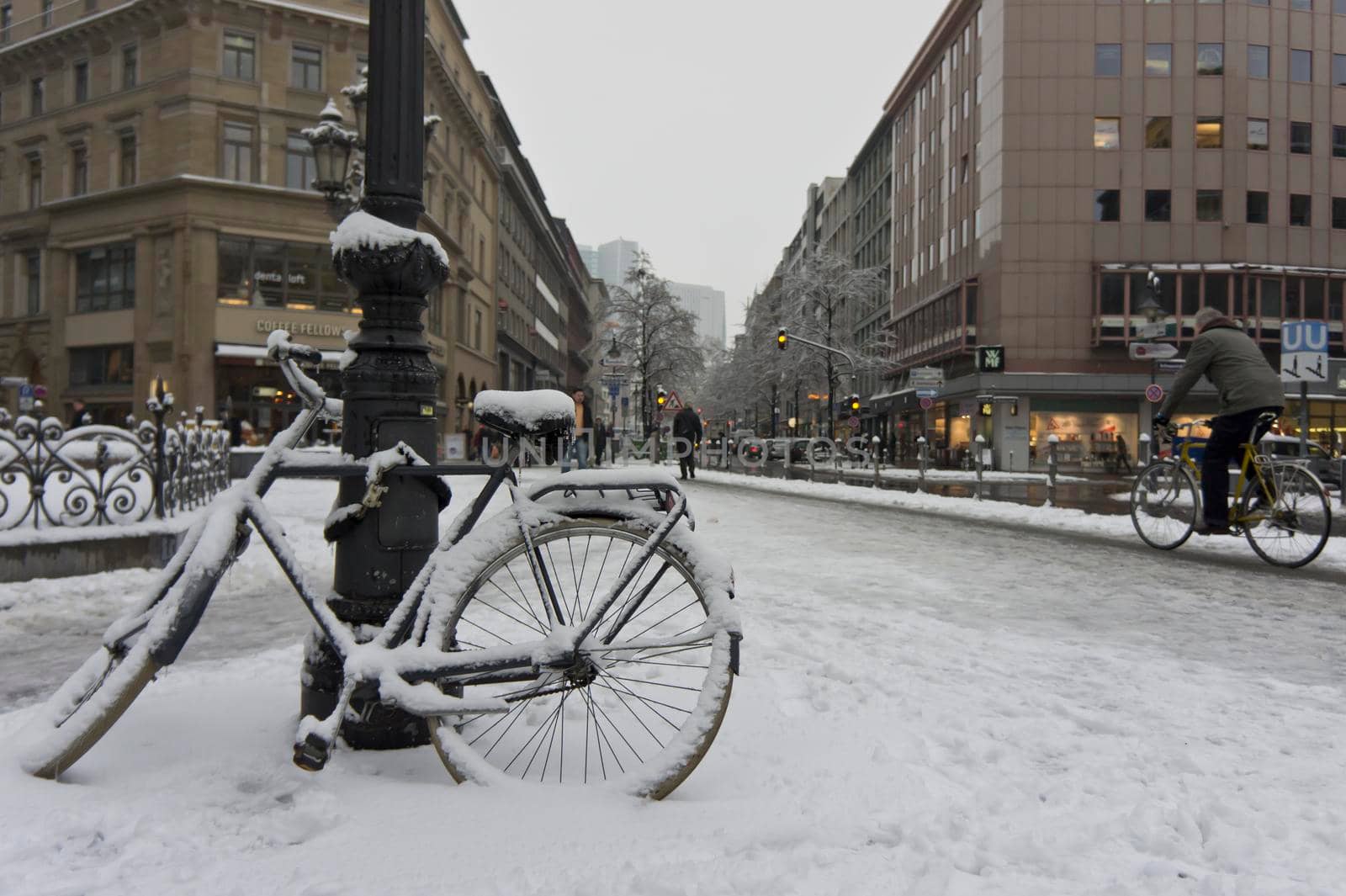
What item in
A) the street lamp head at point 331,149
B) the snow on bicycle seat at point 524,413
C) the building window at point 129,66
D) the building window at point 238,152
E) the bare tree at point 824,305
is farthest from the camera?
the bare tree at point 824,305

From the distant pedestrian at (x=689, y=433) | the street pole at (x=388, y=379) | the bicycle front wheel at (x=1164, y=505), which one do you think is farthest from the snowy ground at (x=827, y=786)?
the distant pedestrian at (x=689, y=433)

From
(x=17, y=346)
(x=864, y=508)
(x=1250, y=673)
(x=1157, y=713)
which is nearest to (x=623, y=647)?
(x=1157, y=713)

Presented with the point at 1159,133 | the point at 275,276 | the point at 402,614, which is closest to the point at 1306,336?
the point at 402,614

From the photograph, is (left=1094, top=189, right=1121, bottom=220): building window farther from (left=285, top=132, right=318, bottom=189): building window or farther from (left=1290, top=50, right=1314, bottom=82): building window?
(left=285, top=132, right=318, bottom=189): building window

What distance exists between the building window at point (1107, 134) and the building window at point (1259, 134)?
5.79 meters

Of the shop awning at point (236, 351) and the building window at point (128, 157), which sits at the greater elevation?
the building window at point (128, 157)

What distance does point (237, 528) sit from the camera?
8.59 feet

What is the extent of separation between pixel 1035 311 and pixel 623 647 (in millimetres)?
41340

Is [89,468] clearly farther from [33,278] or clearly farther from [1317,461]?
[33,278]

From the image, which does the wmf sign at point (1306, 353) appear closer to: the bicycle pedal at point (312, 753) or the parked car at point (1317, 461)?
the parked car at point (1317, 461)

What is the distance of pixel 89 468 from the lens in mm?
7172

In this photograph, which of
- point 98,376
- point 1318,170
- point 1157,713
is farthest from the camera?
point 1318,170

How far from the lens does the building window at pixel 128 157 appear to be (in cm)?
3353

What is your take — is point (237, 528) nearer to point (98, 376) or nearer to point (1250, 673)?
point (1250, 673)
